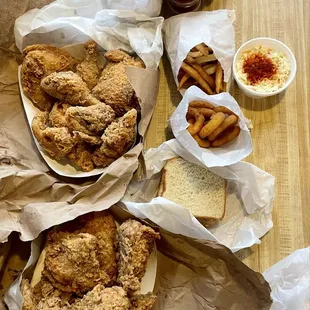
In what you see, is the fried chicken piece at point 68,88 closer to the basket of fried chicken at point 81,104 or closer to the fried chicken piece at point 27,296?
the basket of fried chicken at point 81,104

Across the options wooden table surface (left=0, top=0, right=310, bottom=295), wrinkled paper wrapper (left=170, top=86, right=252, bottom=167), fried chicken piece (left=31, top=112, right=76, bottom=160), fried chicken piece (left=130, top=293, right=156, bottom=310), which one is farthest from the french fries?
fried chicken piece (left=130, top=293, right=156, bottom=310)

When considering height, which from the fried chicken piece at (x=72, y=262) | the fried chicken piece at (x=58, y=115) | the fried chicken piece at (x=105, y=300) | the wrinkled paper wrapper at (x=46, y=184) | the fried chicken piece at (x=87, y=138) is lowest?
the fried chicken piece at (x=105, y=300)

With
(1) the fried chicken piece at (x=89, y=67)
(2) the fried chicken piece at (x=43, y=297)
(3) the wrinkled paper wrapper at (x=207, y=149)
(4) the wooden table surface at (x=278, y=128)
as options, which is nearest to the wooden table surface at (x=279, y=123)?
(4) the wooden table surface at (x=278, y=128)

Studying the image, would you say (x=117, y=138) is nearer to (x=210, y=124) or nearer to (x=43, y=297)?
(x=210, y=124)

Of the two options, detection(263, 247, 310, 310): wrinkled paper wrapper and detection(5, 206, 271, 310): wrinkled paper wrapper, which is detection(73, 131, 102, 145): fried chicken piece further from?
detection(263, 247, 310, 310): wrinkled paper wrapper

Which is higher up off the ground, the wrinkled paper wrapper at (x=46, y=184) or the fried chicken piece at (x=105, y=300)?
the wrinkled paper wrapper at (x=46, y=184)

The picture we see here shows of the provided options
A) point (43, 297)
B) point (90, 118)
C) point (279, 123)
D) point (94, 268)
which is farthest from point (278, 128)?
point (43, 297)

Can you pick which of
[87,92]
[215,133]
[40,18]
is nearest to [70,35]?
[40,18]

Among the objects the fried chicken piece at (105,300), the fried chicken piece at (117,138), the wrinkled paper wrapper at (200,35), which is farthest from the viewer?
the wrinkled paper wrapper at (200,35)
